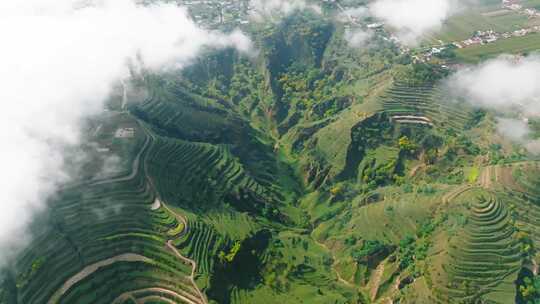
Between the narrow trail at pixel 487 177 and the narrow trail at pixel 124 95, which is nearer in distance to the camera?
the narrow trail at pixel 487 177

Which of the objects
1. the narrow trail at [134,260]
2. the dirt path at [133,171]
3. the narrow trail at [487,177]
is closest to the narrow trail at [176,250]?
Answer: the narrow trail at [134,260]

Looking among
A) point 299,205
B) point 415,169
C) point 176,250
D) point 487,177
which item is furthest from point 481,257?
point 176,250

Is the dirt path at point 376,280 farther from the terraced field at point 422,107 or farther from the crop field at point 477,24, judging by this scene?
the crop field at point 477,24

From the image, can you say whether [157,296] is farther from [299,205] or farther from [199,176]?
[299,205]

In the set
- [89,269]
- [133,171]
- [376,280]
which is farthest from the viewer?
[133,171]

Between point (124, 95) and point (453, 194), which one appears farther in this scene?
point (124, 95)

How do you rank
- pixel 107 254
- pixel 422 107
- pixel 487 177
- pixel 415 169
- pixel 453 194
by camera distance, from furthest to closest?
1. pixel 422 107
2. pixel 415 169
3. pixel 487 177
4. pixel 453 194
5. pixel 107 254

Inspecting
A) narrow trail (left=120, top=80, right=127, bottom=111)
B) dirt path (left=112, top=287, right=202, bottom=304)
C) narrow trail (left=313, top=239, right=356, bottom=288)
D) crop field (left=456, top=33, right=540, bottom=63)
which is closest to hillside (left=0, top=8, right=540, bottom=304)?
dirt path (left=112, top=287, right=202, bottom=304)
